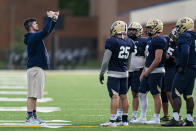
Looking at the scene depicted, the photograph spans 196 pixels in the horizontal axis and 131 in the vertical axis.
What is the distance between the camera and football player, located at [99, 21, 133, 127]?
978 centimetres

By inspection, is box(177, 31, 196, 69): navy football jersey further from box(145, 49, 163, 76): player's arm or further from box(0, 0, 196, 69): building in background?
box(0, 0, 196, 69): building in background

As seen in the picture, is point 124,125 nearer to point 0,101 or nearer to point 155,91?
point 155,91

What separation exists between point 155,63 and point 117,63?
74cm

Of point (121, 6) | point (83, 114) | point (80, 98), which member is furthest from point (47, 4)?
point (83, 114)

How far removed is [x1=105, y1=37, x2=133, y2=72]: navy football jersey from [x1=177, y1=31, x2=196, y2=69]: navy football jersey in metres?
0.91

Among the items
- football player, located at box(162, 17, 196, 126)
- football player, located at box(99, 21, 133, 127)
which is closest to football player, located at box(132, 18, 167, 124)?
football player, located at box(162, 17, 196, 126)

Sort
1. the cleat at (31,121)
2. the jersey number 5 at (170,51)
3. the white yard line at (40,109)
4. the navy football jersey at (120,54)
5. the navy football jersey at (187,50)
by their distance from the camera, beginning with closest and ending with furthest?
the navy football jersey at (187,50) < the navy football jersey at (120,54) < the cleat at (31,121) < the jersey number 5 at (170,51) < the white yard line at (40,109)

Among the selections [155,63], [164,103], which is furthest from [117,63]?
[164,103]

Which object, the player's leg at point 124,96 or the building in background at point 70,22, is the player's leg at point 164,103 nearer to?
the player's leg at point 124,96

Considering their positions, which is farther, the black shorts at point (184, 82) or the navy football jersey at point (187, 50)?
the black shorts at point (184, 82)

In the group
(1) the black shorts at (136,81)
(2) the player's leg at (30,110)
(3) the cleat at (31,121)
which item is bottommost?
(3) the cleat at (31,121)

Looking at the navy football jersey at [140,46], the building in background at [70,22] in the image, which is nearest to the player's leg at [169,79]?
the navy football jersey at [140,46]

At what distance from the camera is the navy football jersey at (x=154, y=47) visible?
10.1 metres

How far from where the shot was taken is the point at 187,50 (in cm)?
967
